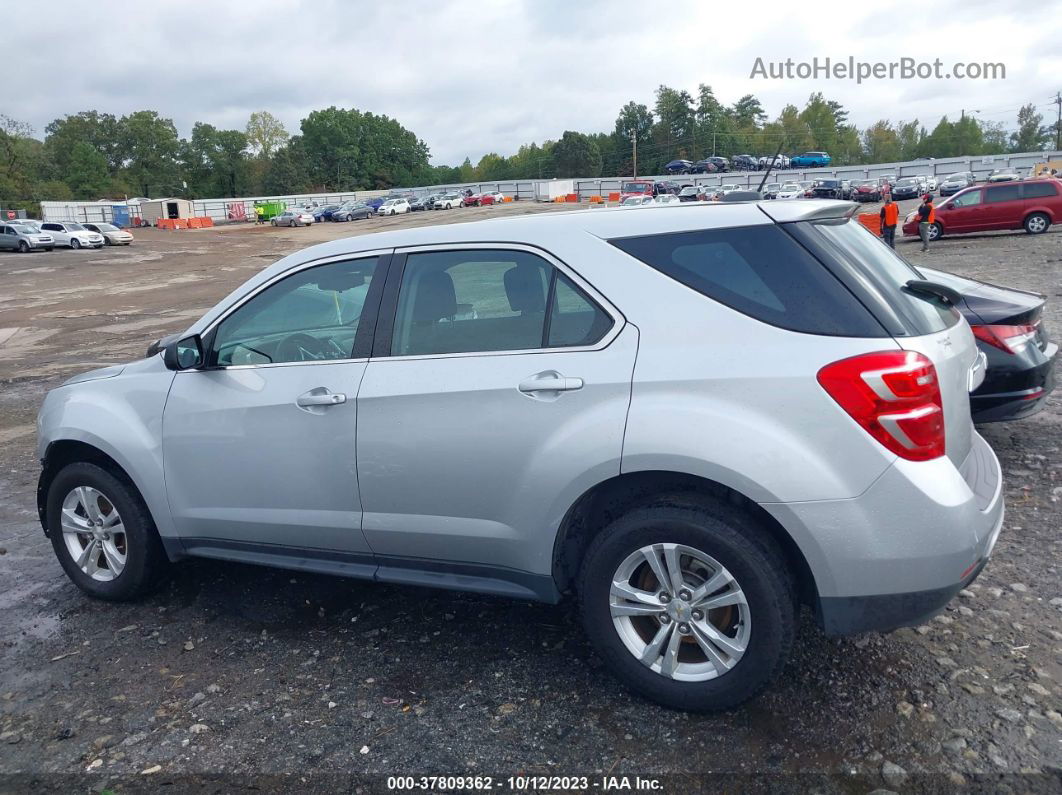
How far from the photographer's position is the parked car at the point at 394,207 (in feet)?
235

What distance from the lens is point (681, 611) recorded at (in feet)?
10.2

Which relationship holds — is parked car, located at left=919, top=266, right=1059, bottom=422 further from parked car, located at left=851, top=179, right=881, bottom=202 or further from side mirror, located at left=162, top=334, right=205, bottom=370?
parked car, located at left=851, top=179, right=881, bottom=202

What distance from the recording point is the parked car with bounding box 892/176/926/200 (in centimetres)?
5484

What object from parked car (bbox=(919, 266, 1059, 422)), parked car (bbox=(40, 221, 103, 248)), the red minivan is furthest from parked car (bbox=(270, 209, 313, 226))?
parked car (bbox=(919, 266, 1059, 422))

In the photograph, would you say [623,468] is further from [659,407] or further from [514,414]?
[514,414]

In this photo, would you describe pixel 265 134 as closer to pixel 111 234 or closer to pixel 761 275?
pixel 111 234

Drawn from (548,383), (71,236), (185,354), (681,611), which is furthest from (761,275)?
(71,236)

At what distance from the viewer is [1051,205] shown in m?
24.2

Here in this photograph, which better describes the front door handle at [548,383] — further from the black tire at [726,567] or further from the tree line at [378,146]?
the tree line at [378,146]

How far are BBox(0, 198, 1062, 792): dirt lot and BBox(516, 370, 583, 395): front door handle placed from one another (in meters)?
1.23

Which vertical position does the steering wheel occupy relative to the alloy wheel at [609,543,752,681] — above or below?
above

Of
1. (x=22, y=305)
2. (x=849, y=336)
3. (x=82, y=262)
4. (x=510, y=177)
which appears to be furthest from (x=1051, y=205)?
(x=510, y=177)

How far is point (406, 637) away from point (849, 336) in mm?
2361

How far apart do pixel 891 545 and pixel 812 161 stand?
281 feet
